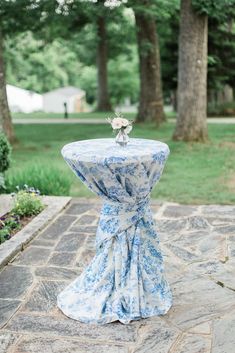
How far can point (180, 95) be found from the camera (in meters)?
11.3

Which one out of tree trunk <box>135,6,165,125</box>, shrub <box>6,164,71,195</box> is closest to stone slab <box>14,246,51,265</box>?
shrub <box>6,164,71,195</box>

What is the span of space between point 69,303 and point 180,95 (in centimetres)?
846

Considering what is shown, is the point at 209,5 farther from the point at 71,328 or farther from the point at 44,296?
the point at 71,328

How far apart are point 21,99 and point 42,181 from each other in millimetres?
40917

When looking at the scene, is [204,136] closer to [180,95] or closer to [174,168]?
[180,95]

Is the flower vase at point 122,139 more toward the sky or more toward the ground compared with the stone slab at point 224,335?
more toward the sky

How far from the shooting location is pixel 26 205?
5848 millimetres

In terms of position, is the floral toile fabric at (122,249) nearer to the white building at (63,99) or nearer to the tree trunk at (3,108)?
the tree trunk at (3,108)

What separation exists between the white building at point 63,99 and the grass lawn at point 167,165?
30.4m

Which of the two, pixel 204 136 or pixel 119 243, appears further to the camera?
pixel 204 136

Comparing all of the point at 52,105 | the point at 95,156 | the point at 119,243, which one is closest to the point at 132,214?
the point at 119,243

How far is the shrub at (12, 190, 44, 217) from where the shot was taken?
5.82m

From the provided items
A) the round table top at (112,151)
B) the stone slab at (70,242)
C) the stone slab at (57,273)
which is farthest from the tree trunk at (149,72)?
the round table top at (112,151)

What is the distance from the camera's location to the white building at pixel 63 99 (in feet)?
152
